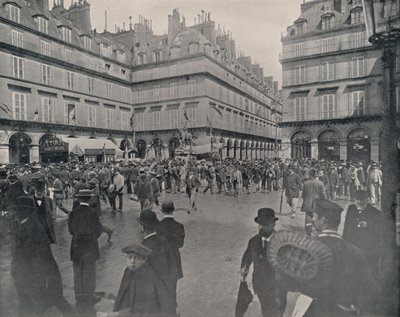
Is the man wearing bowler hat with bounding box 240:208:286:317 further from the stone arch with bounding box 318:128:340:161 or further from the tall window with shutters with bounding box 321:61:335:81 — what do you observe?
the tall window with shutters with bounding box 321:61:335:81

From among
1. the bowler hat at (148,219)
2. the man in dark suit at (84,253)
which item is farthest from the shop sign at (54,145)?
the bowler hat at (148,219)

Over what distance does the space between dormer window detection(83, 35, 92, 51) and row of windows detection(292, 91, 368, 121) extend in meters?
20.2

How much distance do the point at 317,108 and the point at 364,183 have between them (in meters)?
15.8

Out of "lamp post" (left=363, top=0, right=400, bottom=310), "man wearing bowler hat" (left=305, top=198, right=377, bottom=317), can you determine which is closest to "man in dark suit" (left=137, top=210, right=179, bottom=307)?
"man wearing bowler hat" (left=305, top=198, right=377, bottom=317)

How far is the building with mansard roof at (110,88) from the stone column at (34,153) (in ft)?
0.26

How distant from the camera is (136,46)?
131 feet

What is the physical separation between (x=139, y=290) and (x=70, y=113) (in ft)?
101

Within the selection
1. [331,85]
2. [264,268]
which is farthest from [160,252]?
[331,85]

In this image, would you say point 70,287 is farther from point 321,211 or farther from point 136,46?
point 136,46

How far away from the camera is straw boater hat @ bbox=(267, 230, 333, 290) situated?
2418mm

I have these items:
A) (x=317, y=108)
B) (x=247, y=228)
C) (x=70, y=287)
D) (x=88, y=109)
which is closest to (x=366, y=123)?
(x=317, y=108)

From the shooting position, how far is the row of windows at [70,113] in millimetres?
26125

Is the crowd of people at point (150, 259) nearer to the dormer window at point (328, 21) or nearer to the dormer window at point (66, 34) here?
the dormer window at point (328, 21)

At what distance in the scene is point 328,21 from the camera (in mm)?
28531
